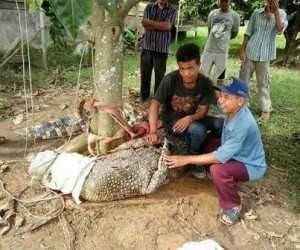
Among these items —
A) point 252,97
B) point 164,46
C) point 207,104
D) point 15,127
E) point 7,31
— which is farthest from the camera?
point 7,31

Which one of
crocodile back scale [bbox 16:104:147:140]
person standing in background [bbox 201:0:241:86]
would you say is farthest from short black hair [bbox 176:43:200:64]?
person standing in background [bbox 201:0:241:86]

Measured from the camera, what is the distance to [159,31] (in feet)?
Result: 17.7

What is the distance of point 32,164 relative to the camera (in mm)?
3129

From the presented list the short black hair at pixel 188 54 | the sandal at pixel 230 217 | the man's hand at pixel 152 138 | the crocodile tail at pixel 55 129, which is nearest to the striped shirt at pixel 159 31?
the crocodile tail at pixel 55 129

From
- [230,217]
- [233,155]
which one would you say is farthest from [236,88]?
[230,217]

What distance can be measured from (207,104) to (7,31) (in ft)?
21.3

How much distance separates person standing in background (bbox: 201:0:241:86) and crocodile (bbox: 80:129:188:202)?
293 cm

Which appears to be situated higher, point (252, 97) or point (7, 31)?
point (7, 31)

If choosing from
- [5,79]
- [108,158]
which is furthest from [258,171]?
[5,79]

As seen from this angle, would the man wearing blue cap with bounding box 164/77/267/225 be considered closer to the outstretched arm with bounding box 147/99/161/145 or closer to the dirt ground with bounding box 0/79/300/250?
the dirt ground with bounding box 0/79/300/250

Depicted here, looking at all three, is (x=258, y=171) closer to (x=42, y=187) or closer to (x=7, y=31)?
(x=42, y=187)

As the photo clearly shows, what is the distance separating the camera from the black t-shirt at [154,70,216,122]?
341 cm

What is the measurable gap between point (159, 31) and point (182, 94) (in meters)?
2.25

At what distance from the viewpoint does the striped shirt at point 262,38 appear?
5.17 metres
